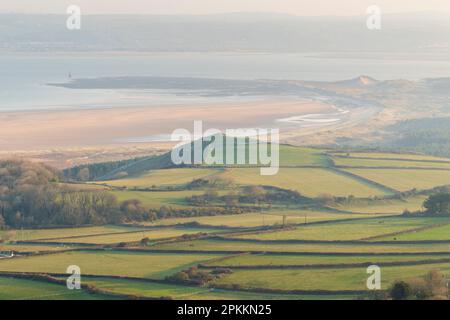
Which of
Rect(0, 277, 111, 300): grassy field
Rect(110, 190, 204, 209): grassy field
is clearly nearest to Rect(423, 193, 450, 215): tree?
Rect(110, 190, 204, 209): grassy field

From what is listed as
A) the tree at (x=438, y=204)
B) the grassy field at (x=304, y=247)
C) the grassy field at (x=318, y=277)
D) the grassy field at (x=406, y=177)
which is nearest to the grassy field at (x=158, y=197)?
the grassy field at (x=304, y=247)

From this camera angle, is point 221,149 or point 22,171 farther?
point 221,149

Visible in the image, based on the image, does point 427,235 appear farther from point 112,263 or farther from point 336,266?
point 112,263

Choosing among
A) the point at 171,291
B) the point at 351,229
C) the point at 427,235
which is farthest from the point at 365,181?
the point at 171,291

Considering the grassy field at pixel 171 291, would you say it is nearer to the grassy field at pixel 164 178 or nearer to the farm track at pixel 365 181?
the grassy field at pixel 164 178

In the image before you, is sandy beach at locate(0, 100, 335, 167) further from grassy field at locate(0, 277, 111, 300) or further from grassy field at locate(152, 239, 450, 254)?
grassy field at locate(0, 277, 111, 300)

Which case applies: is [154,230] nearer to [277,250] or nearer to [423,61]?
[277,250]
